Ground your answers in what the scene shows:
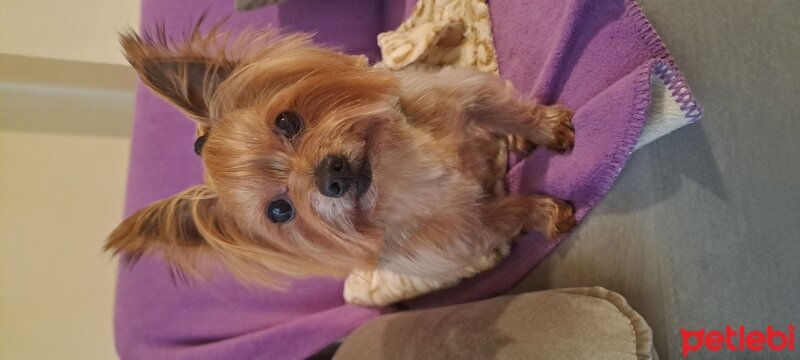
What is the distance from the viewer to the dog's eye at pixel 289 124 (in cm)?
133

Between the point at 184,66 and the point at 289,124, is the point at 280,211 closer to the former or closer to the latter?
the point at 289,124

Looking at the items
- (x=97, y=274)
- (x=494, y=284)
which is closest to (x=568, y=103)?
(x=494, y=284)

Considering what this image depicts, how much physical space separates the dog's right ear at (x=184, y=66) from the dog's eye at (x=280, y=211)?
0.93 ft

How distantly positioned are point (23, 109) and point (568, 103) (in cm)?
274

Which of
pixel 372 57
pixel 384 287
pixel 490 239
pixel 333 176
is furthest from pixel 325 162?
pixel 372 57

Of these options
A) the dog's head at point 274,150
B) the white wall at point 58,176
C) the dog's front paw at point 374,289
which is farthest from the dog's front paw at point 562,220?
the white wall at point 58,176

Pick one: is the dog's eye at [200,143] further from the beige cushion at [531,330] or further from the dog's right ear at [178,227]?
the beige cushion at [531,330]

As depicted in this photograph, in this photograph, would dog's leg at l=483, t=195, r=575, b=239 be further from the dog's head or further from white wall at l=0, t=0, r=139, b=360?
white wall at l=0, t=0, r=139, b=360

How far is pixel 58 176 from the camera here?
3.04 meters

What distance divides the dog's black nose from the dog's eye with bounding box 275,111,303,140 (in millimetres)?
106

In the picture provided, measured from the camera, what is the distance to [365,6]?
237 cm

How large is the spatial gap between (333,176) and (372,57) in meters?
1.21

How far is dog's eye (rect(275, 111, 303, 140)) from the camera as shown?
1.33 metres

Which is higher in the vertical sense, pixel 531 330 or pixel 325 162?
pixel 325 162
